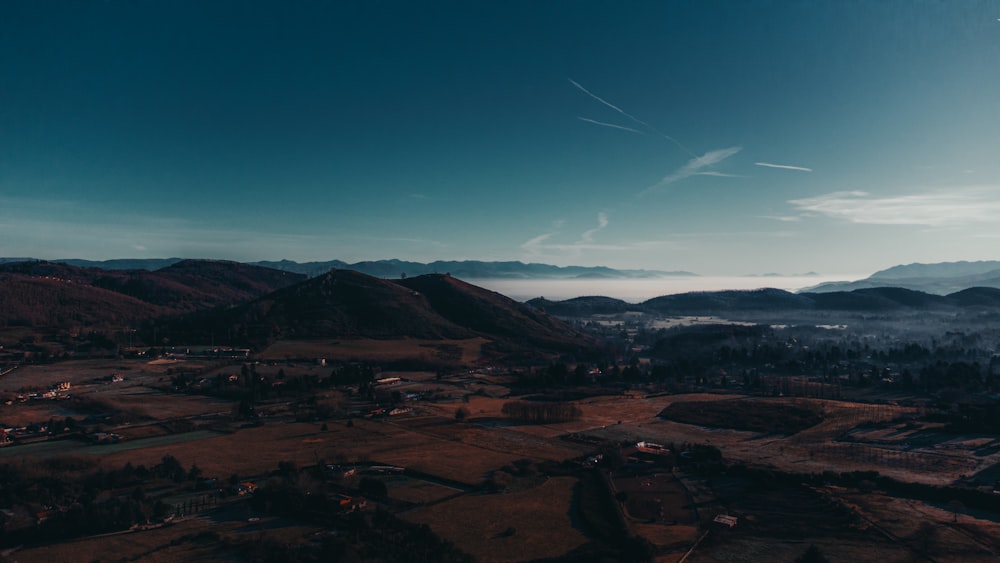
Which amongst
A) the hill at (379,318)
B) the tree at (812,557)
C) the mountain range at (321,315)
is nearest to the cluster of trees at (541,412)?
the tree at (812,557)

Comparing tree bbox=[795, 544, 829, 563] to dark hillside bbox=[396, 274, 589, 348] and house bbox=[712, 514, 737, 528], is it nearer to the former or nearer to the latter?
house bbox=[712, 514, 737, 528]

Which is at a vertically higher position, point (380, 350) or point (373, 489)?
point (380, 350)

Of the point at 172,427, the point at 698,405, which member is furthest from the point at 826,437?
the point at 172,427

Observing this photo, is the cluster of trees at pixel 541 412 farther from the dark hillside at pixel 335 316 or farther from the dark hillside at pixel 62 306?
the dark hillside at pixel 62 306

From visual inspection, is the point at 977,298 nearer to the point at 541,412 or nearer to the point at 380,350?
the point at 380,350

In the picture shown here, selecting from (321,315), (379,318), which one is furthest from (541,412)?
(321,315)

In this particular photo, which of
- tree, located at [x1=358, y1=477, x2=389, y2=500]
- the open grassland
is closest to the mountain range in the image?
the open grassland

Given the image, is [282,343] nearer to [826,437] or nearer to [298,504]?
[298,504]
